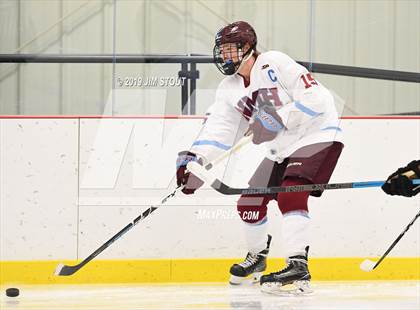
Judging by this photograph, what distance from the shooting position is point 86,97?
486 cm

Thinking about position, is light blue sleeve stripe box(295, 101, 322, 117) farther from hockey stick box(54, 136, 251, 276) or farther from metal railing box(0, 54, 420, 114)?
metal railing box(0, 54, 420, 114)

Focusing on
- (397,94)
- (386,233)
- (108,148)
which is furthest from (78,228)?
(397,94)

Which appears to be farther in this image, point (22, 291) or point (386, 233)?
point (386, 233)

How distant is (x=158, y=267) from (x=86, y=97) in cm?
100

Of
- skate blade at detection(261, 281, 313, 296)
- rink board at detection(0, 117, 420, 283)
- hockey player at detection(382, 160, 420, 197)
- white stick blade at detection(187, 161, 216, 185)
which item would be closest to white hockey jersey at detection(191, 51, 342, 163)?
white stick blade at detection(187, 161, 216, 185)

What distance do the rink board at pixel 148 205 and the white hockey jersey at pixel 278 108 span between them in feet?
0.84

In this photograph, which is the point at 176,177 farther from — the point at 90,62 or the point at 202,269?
the point at 90,62

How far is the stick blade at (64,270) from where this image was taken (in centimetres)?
406

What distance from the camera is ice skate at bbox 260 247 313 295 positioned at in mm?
3906

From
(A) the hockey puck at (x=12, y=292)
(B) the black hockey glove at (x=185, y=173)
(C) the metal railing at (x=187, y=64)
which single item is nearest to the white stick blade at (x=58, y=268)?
(A) the hockey puck at (x=12, y=292)

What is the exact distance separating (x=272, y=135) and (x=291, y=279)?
0.59 meters

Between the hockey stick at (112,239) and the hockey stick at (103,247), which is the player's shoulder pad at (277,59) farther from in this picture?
the hockey stick at (103,247)

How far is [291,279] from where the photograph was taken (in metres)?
3.91

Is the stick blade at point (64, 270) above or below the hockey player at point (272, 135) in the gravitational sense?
below
